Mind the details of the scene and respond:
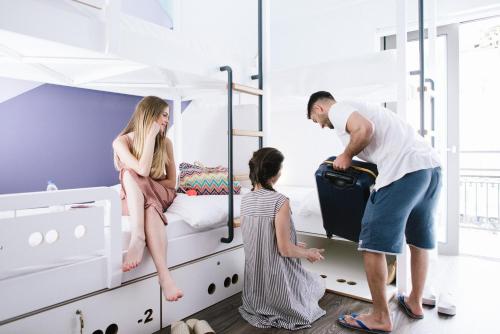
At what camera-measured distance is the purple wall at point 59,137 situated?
8.21ft

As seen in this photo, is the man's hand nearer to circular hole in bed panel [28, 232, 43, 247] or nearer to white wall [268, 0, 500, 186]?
circular hole in bed panel [28, 232, 43, 247]

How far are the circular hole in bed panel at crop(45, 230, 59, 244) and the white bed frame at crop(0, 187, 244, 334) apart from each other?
0.01 metres

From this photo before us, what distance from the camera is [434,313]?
1.97 m

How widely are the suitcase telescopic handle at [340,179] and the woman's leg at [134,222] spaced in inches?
37.0

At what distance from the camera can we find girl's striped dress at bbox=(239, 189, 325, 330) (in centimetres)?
180

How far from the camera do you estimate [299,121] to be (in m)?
3.99

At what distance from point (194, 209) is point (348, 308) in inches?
40.4

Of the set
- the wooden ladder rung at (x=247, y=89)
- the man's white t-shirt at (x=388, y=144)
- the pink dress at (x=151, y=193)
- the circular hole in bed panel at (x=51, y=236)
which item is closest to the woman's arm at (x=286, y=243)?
the man's white t-shirt at (x=388, y=144)

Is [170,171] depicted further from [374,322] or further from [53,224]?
[374,322]

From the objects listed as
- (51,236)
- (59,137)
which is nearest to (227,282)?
(51,236)

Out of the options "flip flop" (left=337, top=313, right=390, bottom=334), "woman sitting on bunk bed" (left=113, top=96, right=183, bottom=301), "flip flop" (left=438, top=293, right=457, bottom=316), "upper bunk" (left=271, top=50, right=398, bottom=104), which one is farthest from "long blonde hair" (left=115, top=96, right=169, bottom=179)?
"flip flop" (left=438, top=293, right=457, bottom=316)

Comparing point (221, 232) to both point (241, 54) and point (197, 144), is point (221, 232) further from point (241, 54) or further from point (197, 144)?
point (197, 144)

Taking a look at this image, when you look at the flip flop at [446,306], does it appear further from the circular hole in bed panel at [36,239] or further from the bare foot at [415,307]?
the circular hole in bed panel at [36,239]

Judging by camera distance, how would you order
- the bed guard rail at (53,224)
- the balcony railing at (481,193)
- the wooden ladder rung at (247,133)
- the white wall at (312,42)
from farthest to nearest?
the balcony railing at (481,193) → the white wall at (312,42) → the wooden ladder rung at (247,133) → the bed guard rail at (53,224)
